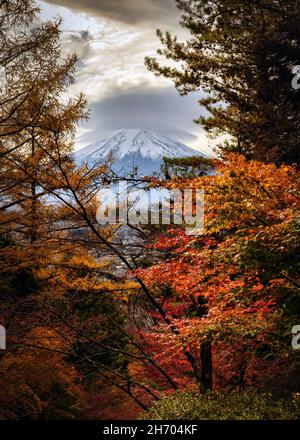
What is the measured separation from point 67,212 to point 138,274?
96.3 inches

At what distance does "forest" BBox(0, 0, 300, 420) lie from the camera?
735 cm

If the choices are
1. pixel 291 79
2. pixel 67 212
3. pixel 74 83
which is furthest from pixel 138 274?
pixel 291 79

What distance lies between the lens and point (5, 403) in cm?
977

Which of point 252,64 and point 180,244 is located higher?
point 252,64

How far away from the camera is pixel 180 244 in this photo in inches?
465

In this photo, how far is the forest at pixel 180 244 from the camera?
7.35 metres

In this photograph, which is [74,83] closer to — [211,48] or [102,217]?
[102,217]

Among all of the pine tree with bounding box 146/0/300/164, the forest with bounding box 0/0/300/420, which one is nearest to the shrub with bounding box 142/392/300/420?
the forest with bounding box 0/0/300/420

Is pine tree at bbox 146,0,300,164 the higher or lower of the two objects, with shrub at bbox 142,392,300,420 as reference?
higher

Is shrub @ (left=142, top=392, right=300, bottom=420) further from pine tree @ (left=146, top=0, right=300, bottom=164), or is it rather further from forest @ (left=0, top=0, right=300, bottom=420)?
pine tree @ (left=146, top=0, right=300, bottom=164)

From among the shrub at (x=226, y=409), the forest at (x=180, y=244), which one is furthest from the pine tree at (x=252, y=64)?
the shrub at (x=226, y=409)

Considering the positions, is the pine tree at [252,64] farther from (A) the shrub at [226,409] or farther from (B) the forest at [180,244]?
(A) the shrub at [226,409]

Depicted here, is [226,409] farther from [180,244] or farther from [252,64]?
[252,64]

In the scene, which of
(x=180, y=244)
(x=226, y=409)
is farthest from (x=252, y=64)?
(x=226, y=409)
